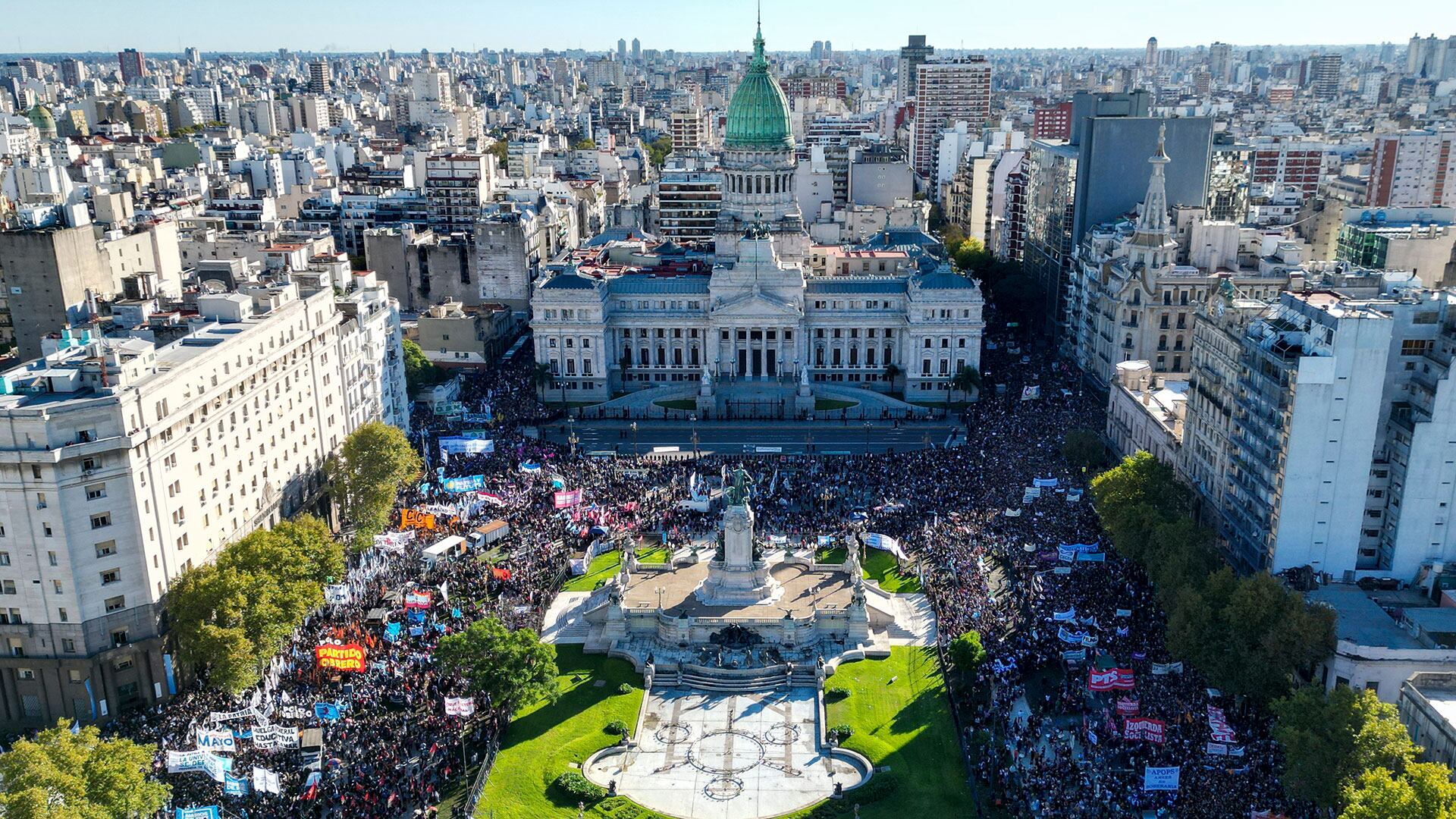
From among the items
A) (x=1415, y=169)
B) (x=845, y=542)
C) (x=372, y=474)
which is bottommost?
(x=845, y=542)

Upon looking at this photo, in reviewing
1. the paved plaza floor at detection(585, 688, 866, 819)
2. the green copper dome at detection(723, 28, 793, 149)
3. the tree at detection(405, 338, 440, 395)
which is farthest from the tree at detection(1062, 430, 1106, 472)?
the green copper dome at detection(723, 28, 793, 149)

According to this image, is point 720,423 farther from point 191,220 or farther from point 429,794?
point 191,220

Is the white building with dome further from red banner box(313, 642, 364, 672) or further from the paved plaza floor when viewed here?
red banner box(313, 642, 364, 672)

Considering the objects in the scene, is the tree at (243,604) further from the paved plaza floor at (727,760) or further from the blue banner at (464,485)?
the paved plaza floor at (727,760)

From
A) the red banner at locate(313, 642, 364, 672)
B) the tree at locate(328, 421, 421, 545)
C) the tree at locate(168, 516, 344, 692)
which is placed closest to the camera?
the tree at locate(168, 516, 344, 692)

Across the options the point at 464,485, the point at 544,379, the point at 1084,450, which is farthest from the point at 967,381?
the point at 464,485

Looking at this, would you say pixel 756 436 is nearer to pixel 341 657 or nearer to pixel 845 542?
pixel 845 542

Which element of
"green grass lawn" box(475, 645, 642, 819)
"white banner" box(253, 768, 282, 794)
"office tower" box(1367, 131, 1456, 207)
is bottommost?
"green grass lawn" box(475, 645, 642, 819)

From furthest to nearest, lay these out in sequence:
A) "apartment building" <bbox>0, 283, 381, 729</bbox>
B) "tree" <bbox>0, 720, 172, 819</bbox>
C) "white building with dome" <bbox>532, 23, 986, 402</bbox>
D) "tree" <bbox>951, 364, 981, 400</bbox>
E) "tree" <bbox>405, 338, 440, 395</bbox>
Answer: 1. "white building with dome" <bbox>532, 23, 986, 402</bbox>
2. "tree" <bbox>951, 364, 981, 400</bbox>
3. "tree" <bbox>405, 338, 440, 395</bbox>
4. "apartment building" <bbox>0, 283, 381, 729</bbox>
5. "tree" <bbox>0, 720, 172, 819</bbox>
